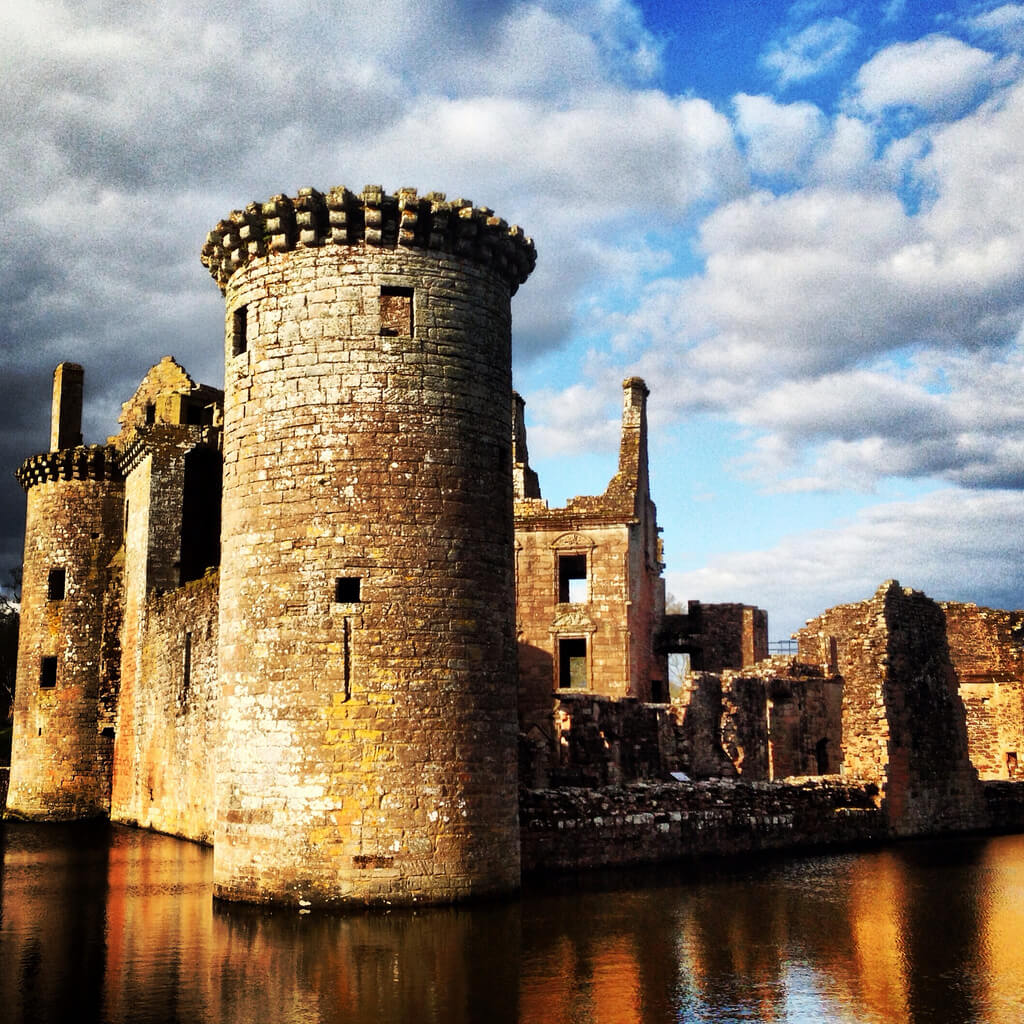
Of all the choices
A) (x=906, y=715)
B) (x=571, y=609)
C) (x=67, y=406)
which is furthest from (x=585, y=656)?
(x=67, y=406)

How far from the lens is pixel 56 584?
100 feet

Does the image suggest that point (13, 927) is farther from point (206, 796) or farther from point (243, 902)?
point (206, 796)

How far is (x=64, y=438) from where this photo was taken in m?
32.3

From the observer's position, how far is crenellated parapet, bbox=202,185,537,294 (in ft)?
48.2

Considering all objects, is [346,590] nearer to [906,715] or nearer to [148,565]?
[906,715]

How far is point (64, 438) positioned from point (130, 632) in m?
6.89

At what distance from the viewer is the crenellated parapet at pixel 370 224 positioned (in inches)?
578

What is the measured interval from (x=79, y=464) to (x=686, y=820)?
62.1 ft

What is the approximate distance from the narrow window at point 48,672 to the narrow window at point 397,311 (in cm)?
1922

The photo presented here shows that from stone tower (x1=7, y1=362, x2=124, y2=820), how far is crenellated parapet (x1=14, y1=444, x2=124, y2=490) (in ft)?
0.08

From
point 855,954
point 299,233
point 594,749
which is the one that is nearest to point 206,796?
point 594,749

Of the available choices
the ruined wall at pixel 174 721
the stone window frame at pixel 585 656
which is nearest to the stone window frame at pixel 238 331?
the ruined wall at pixel 174 721

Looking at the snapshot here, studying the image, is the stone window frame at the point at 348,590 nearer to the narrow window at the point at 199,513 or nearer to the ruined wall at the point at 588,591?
the narrow window at the point at 199,513

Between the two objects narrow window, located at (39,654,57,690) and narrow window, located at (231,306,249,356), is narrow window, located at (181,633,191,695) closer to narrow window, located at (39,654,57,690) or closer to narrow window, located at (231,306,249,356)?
narrow window, located at (39,654,57,690)
